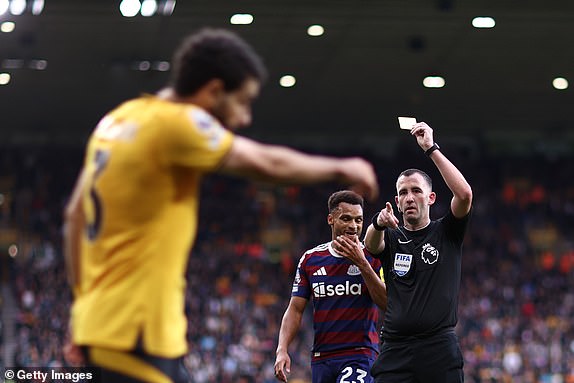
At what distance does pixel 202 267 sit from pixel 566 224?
1151 centimetres

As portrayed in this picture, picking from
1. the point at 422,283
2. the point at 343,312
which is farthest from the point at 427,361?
the point at 343,312

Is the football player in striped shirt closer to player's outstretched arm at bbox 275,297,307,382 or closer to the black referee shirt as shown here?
player's outstretched arm at bbox 275,297,307,382

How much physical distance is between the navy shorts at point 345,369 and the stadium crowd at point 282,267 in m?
15.1

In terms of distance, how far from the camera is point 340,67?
87.8 ft

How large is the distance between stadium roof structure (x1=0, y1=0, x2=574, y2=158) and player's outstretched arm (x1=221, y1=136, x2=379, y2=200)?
59.7ft

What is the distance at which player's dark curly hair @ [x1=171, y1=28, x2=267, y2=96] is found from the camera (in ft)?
11.7

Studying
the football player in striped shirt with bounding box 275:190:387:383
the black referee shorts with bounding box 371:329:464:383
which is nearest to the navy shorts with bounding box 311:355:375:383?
the football player in striped shirt with bounding box 275:190:387:383

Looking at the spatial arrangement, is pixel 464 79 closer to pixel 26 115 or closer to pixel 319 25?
pixel 319 25

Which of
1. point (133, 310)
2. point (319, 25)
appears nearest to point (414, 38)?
point (319, 25)

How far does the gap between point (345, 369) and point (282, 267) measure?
73.3ft

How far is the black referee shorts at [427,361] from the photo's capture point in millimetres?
7016

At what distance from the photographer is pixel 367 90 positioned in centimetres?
2898

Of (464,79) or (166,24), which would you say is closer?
(166,24)

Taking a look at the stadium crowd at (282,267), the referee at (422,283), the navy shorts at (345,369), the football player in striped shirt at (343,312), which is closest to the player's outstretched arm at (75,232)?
the referee at (422,283)
